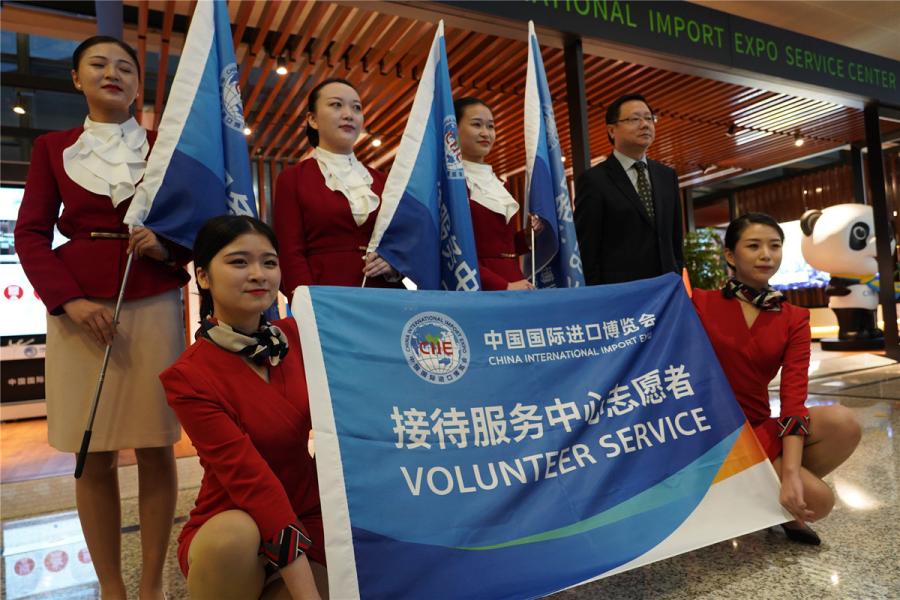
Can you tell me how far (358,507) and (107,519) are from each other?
830 millimetres

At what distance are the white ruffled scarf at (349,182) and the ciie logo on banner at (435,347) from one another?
0.57 metres

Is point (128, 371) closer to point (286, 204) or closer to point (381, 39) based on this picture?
point (286, 204)

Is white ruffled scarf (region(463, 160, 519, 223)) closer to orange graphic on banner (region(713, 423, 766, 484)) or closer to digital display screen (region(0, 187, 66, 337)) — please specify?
orange graphic on banner (region(713, 423, 766, 484))

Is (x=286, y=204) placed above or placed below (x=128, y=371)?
above

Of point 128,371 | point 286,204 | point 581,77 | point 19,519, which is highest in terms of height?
point 581,77

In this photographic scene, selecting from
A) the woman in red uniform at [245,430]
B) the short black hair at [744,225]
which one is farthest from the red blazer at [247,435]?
the short black hair at [744,225]

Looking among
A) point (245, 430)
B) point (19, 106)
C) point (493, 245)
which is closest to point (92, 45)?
point (245, 430)

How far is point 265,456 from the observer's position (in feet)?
4.60

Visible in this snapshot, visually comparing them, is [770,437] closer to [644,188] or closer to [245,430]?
[644,188]

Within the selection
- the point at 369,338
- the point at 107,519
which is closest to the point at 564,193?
the point at 369,338

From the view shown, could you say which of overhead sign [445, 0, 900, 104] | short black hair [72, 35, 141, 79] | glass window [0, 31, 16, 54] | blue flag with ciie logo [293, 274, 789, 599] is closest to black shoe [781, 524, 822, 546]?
blue flag with ciie logo [293, 274, 789, 599]

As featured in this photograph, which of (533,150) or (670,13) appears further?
(670,13)

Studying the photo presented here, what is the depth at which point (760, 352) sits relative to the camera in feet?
6.87

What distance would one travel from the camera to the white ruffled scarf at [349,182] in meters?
2.05
